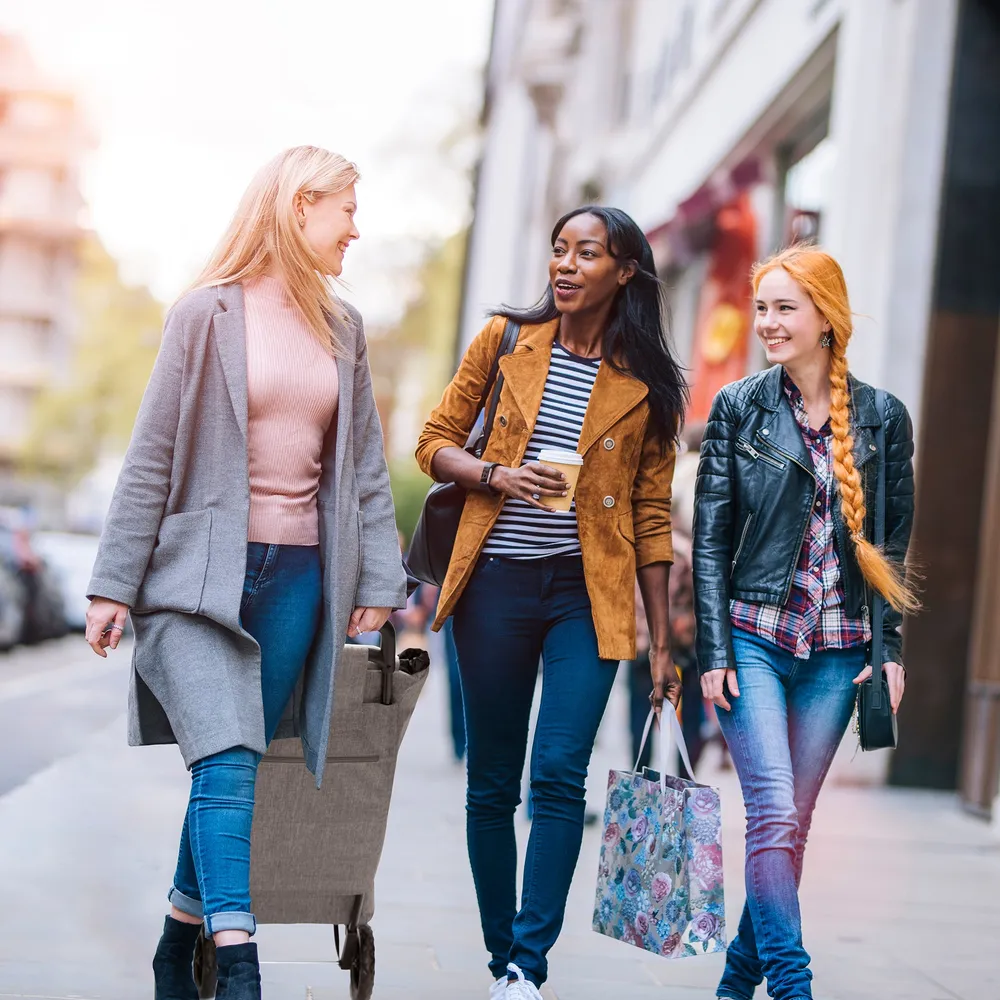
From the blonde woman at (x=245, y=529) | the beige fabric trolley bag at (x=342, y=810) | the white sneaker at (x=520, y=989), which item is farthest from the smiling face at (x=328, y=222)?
the white sneaker at (x=520, y=989)

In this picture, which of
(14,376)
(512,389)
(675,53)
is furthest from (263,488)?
(14,376)

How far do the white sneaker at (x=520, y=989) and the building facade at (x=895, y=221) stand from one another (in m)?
5.76

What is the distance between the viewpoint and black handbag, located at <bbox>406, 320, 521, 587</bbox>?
4.10 m

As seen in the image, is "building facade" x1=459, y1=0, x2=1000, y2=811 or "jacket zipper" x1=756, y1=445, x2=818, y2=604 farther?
"building facade" x1=459, y1=0, x2=1000, y2=811

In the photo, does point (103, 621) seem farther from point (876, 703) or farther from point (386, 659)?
point (876, 703)

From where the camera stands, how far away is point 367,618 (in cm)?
379

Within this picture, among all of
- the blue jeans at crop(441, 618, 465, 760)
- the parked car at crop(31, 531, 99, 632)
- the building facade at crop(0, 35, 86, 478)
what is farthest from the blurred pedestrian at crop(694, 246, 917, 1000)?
the building facade at crop(0, 35, 86, 478)

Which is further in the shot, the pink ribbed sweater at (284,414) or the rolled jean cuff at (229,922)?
the pink ribbed sweater at (284,414)

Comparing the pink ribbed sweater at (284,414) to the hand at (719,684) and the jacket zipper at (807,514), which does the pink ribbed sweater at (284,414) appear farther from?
the jacket zipper at (807,514)

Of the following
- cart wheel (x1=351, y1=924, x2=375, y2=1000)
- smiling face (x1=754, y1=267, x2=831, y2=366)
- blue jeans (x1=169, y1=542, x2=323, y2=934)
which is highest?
smiling face (x1=754, y1=267, x2=831, y2=366)

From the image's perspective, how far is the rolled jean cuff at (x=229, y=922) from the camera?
11.0ft

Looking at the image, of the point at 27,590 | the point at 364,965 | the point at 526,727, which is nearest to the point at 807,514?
the point at 526,727

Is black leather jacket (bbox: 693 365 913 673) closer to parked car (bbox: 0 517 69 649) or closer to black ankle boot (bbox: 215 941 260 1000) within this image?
black ankle boot (bbox: 215 941 260 1000)

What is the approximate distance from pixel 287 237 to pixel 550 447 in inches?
33.8
